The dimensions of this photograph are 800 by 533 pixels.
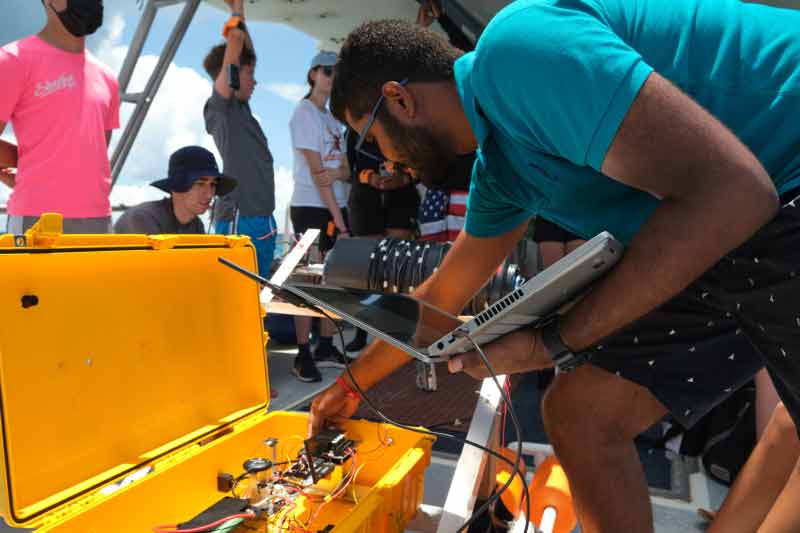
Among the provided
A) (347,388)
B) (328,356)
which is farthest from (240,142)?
(347,388)

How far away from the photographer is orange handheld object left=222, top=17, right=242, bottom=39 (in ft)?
8.77

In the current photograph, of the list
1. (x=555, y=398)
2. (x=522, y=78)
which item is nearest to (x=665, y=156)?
(x=522, y=78)

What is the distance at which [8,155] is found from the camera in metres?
2.04

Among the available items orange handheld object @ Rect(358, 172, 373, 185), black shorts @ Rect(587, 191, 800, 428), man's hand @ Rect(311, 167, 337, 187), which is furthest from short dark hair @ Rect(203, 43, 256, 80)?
black shorts @ Rect(587, 191, 800, 428)

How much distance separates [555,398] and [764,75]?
67cm

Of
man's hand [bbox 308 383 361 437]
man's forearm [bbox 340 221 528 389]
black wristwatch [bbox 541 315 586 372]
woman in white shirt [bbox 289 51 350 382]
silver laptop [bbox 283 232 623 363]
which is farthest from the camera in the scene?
woman in white shirt [bbox 289 51 350 382]

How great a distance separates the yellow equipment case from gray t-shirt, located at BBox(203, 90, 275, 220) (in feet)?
4.62

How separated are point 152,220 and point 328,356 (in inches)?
64.0

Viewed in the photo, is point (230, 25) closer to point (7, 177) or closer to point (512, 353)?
point (7, 177)

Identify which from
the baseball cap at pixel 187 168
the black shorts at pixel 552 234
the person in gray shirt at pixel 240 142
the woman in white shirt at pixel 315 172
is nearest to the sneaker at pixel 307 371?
the woman in white shirt at pixel 315 172

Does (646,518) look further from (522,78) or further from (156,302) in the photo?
(156,302)

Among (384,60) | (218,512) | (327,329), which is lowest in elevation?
(327,329)

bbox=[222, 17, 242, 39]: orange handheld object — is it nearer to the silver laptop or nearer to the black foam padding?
the silver laptop

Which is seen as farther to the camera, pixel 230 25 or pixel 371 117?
pixel 230 25
